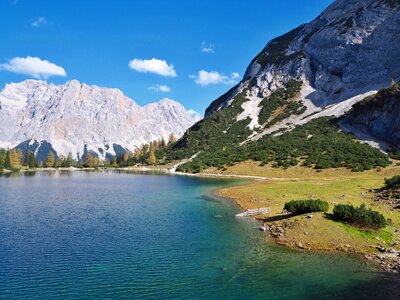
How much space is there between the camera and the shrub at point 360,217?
32656 mm

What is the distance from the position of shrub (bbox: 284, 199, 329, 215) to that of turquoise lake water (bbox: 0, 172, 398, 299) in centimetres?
495

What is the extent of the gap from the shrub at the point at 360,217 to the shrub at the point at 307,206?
9.16ft

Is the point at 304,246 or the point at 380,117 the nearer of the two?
the point at 304,246

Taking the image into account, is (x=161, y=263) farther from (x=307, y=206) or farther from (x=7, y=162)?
(x=7, y=162)

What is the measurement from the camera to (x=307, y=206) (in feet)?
125

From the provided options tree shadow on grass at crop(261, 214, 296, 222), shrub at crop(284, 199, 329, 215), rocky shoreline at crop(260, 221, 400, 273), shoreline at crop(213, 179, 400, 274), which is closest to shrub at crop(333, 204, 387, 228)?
shoreline at crop(213, 179, 400, 274)

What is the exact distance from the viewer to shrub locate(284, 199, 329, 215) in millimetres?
37750

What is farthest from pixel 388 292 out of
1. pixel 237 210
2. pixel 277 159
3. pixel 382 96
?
pixel 382 96

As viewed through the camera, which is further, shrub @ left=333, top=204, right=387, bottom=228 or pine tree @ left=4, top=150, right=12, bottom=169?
pine tree @ left=4, top=150, right=12, bottom=169

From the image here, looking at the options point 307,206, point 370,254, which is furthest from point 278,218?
point 370,254

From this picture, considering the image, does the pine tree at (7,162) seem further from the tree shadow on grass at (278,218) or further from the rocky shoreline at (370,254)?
the rocky shoreline at (370,254)

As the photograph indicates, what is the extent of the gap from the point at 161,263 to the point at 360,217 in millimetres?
19774

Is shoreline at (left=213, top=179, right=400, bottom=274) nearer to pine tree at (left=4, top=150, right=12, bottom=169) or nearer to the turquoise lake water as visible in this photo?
the turquoise lake water

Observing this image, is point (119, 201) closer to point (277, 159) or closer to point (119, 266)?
point (119, 266)
